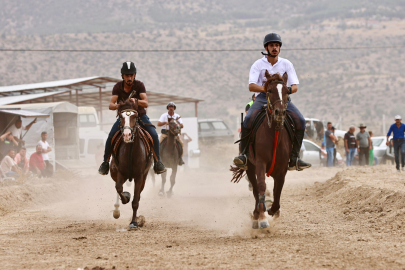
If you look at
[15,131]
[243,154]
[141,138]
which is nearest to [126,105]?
[141,138]

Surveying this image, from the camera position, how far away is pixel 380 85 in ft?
250

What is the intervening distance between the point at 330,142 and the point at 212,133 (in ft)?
34.1

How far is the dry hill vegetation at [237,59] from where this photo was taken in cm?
7338

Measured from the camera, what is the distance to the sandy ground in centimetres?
627

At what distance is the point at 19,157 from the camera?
19.9m

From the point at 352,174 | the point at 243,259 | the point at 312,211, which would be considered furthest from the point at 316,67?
the point at 243,259

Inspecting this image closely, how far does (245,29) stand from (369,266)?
109248mm

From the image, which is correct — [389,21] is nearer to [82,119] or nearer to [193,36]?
[193,36]

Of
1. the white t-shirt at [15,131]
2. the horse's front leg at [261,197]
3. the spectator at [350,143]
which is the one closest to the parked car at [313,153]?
the spectator at [350,143]

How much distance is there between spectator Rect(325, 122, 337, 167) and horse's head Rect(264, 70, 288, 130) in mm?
18251

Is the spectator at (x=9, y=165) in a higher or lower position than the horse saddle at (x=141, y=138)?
lower

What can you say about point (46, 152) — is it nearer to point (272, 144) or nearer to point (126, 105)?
point (126, 105)

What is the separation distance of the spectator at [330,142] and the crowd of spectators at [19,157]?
526 inches

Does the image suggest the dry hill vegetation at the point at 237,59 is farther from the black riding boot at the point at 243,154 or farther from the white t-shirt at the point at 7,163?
the black riding boot at the point at 243,154
